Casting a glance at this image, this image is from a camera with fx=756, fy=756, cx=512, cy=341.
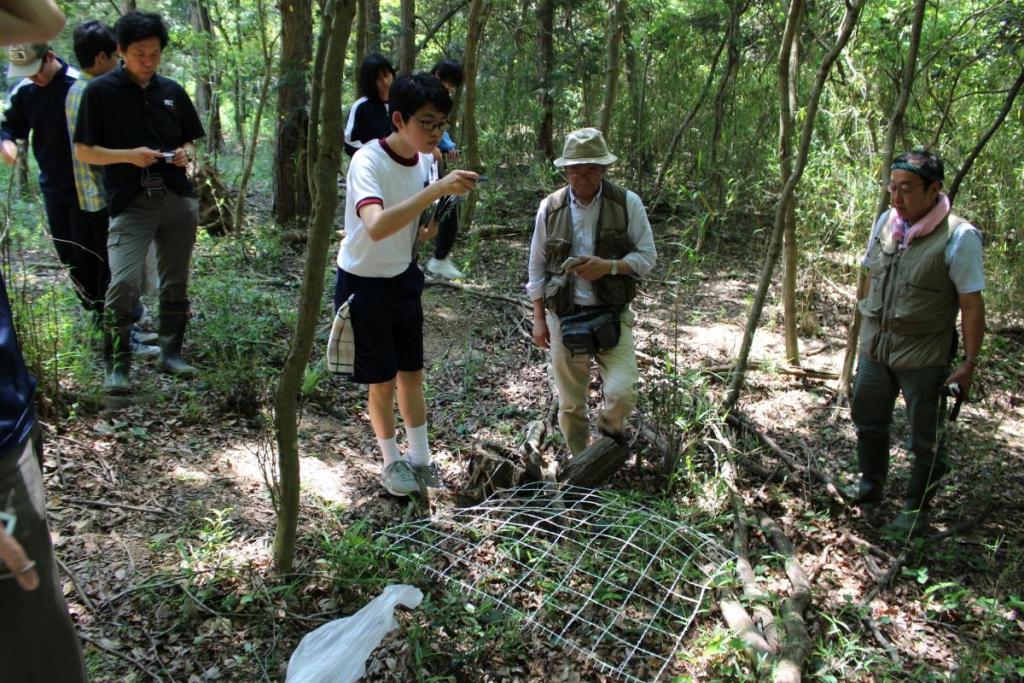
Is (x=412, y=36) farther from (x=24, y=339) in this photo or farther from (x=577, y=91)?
(x=24, y=339)

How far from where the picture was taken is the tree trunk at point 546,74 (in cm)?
954

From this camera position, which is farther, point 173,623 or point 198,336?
point 198,336

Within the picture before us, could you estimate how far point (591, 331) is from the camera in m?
3.61

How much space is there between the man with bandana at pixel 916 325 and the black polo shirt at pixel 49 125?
4351mm

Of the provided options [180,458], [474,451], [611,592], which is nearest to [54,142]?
[180,458]

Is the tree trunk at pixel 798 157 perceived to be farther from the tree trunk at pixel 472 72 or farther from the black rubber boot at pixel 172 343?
the black rubber boot at pixel 172 343

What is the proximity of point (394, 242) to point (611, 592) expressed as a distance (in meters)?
1.70

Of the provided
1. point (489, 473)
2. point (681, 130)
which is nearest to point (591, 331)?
point (489, 473)

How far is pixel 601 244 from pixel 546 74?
269 inches

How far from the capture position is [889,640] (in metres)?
3.13

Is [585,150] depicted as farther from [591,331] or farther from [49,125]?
[49,125]

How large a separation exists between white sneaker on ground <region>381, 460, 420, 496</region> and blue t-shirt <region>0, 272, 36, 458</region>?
1.99 metres

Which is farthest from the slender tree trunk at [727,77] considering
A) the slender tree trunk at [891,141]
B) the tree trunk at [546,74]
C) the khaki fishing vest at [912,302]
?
the khaki fishing vest at [912,302]

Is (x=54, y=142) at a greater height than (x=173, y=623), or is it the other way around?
(x=54, y=142)
